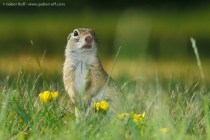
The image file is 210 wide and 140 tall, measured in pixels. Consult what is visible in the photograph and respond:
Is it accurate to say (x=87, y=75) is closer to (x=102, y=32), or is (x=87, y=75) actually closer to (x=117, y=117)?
(x=117, y=117)

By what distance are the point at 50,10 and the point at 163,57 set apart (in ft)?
37.2

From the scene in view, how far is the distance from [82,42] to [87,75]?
432 mm

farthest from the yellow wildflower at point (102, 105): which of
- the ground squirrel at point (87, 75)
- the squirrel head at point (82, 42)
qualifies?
the squirrel head at point (82, 42)

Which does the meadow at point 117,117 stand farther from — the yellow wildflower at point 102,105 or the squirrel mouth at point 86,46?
the squirrel mouth at point 86,46

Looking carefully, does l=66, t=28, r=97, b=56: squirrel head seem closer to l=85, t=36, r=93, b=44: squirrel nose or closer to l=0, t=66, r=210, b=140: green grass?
l=85, t=36, r=93, b=44: squirrel nose

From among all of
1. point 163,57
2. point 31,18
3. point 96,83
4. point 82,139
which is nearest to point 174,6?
point 31,18

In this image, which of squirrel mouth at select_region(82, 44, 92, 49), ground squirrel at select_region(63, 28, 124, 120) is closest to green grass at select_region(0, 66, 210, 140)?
ground squirrel at select_region(63, 28, 124, 120)

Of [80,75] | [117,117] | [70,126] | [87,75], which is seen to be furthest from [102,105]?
[80,75]

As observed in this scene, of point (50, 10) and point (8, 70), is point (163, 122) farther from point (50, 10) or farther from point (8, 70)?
point (50, 10)

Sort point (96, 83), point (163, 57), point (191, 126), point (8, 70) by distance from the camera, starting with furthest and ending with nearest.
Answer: point (163, 57), point (8, 70), point (96, 83), point (191, 126)

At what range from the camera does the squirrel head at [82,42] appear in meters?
5.45

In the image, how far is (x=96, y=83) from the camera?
5.38 m

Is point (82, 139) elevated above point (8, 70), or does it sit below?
above

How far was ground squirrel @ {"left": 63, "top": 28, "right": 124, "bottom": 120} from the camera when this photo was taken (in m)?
5.28
